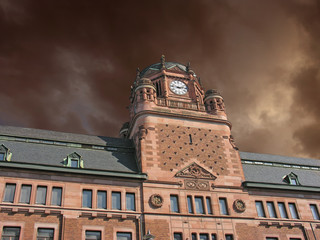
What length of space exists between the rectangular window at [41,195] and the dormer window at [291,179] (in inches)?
1184

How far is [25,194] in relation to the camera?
36.4 m

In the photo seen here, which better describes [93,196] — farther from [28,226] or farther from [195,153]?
[195,153]

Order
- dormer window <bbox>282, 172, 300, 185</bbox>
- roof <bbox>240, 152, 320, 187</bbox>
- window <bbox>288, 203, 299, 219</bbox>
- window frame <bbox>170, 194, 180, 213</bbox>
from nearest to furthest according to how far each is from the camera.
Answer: window frame <bbox>170, 194, 180, 213</bbox> < window <bbox>288, 203, 299, 219</bbox> < dormer window <bbox>282, 172, 300, 185</bbox> < roof <bbox>240, 152, 320, 187</bbox>

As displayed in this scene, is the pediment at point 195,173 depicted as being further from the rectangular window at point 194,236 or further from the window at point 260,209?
the rectangular window at point 194,236

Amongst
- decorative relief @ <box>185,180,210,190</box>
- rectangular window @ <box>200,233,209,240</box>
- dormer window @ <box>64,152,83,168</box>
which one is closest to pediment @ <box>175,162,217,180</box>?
decorative relief @ <box>185,180,210,190</box>

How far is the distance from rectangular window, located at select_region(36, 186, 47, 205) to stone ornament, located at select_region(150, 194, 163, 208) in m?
11.0

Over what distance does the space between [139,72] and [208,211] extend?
2622 centimetres

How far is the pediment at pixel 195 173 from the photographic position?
1706 inches

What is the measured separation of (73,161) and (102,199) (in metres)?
5.54

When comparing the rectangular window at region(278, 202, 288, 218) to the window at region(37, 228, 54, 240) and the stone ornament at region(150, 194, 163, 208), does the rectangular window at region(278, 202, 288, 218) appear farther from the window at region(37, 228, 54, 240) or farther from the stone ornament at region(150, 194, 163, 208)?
the window at region(37, 228, 54, 240)

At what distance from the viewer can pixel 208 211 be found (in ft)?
137

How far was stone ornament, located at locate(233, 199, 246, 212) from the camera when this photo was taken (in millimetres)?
42656

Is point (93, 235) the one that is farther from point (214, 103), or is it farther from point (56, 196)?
point (214, 103)

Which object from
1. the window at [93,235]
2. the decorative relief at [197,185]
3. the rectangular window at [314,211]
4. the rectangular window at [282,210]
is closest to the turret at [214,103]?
the decorative relief at [197,185]
